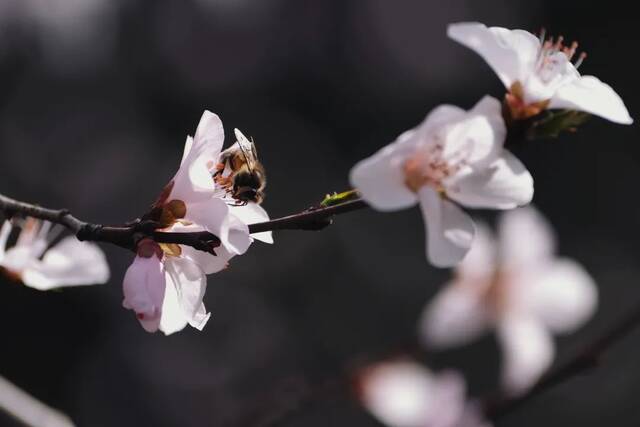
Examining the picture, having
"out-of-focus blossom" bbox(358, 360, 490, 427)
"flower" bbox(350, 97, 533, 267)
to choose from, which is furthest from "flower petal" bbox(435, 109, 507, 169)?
"out-of-focus blossom" bbox(358, 360, 490, 427)

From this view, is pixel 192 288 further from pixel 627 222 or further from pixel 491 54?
pixel 627 222

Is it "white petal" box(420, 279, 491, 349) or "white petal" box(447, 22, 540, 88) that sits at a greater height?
"white petal" box(447, 22, 540, 88)

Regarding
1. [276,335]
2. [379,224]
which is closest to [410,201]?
[276,335]

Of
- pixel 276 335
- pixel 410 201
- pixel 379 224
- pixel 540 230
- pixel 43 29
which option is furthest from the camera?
pixel 43 29

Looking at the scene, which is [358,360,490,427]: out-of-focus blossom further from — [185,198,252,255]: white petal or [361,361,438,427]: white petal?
[185,198,252,255]: white petal

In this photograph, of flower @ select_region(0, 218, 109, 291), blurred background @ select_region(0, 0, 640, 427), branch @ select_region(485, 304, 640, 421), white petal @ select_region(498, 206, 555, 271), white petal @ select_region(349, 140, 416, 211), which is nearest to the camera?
white petal @ select_region(349, 140, 416, 211)

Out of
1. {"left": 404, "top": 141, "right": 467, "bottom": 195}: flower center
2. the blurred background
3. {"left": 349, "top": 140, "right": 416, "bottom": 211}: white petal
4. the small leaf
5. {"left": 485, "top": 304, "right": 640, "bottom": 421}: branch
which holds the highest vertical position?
{"left": 349, "top": 140, "right": 416, "bottom": 211}: white petal
